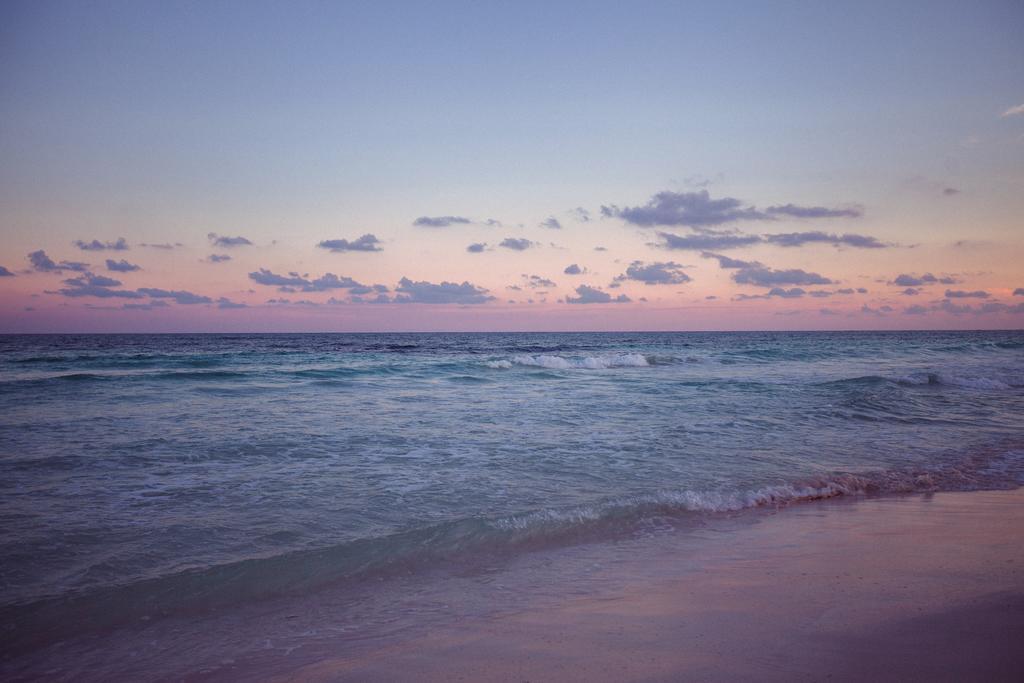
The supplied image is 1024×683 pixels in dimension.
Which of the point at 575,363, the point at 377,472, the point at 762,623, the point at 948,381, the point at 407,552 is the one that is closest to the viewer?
the point at 762,623

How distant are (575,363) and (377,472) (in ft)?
84.0

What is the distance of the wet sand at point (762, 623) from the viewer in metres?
3.52

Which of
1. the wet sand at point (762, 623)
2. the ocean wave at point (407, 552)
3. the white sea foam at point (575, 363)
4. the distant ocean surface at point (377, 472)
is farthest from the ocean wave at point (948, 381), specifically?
the wet sand at point (762, 623)

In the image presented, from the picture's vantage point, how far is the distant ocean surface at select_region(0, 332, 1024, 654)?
518 centimetres

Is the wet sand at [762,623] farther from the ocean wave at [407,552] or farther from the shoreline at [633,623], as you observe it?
the ocean wave at [407,552]

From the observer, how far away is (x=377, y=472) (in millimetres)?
8391

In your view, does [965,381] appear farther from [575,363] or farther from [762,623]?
[762,623]

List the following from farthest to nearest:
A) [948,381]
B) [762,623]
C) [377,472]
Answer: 1. [948,381]
2. [377,472]
3. [762,623]

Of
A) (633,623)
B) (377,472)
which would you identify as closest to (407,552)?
(633,623)

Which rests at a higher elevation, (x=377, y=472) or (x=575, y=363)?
(x=575, y=363)

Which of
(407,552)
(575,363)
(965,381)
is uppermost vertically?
(575,363)

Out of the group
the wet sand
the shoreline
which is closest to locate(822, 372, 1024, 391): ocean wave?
the wet sand

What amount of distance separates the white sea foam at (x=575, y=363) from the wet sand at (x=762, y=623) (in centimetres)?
2515

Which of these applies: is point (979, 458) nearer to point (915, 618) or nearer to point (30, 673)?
point (915, 618)
